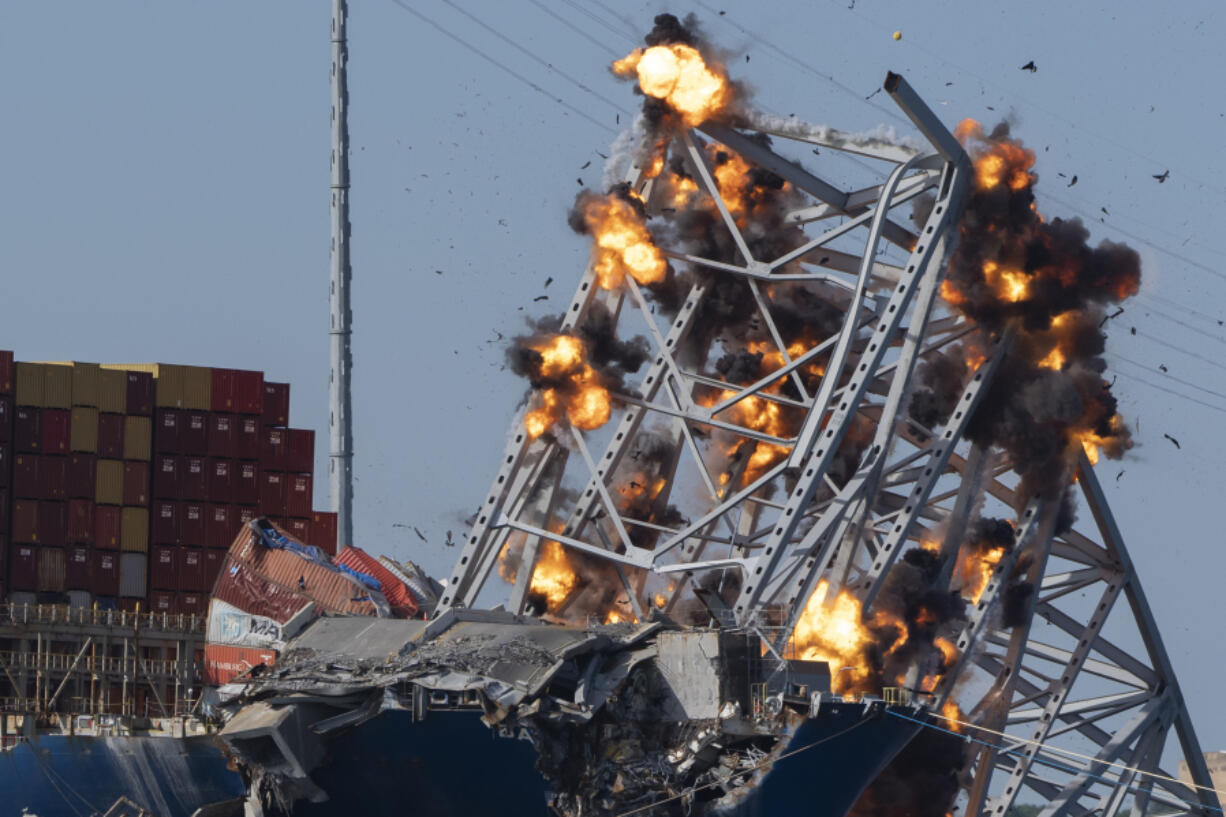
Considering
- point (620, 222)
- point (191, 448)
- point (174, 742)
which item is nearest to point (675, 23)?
point (620, 222)

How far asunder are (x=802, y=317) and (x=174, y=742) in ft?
82.4

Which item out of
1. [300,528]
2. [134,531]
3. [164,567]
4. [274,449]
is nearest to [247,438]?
[274,449]

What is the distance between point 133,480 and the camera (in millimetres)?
99312

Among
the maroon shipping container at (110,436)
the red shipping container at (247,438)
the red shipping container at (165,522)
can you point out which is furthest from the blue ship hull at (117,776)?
the red shipping container at (247,438)

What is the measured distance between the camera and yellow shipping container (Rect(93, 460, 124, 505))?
3875 inches

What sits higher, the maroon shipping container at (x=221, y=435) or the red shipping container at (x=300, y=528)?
the maroon shipping container at (x=221, y=435)

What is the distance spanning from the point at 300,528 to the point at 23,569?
11.3 m

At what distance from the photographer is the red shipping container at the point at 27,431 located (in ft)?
319

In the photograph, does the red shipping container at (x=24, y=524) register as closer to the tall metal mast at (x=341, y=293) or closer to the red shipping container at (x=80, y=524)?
the red shipping container at (x=80, y=524)

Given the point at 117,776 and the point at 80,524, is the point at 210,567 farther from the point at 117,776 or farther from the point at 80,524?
the point at 117,776

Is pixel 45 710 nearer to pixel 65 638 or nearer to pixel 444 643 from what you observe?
pixel 65 638

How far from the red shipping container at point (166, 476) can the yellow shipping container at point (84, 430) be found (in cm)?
255

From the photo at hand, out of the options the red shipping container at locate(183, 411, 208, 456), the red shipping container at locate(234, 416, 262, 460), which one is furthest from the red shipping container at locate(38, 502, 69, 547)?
the red shipping container at locate(234, 416, 262, 460)

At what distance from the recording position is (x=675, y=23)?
69812 mm
